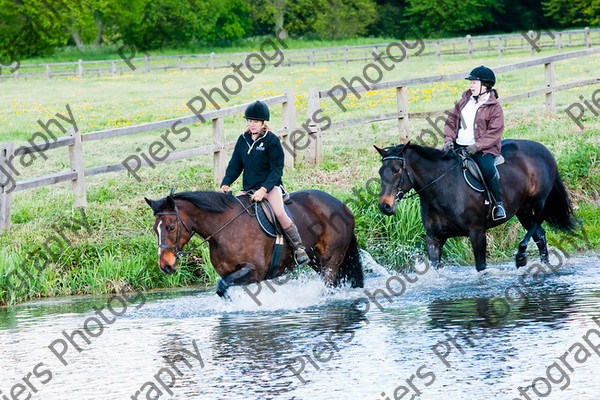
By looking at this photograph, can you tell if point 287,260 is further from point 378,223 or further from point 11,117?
point 11,117

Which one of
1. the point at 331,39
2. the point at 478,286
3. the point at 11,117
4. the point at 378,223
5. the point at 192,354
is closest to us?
the point at 192,354

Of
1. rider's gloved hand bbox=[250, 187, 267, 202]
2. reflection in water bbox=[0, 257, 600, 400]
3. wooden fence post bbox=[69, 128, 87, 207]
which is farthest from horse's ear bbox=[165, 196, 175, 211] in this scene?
wooden fence post bbox=[69, 128, 87, 207]

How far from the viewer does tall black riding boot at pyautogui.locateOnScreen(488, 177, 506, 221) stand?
11.7m

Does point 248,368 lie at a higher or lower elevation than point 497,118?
lower

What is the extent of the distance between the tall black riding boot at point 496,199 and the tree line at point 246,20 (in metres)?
47.4

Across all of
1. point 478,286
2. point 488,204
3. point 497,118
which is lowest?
point 478,286

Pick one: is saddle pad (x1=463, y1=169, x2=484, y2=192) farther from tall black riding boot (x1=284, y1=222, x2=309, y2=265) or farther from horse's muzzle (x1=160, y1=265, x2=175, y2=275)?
horse's muzzle (x1=160, y1=265, x2=175, y2=275)

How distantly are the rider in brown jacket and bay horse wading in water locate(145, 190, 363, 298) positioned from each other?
1837 millimetres

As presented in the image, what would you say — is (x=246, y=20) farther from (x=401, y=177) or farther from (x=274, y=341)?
(x=274, y=341)

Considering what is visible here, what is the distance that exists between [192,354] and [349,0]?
62346 mm

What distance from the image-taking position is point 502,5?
73188mm

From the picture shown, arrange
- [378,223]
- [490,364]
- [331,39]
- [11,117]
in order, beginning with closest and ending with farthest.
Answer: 1. [490,364]
2. [378,223]
3. [11,117]
4. [331,39]

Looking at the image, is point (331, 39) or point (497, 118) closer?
point (497, 118)

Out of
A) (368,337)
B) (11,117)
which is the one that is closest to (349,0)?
(11,117)
